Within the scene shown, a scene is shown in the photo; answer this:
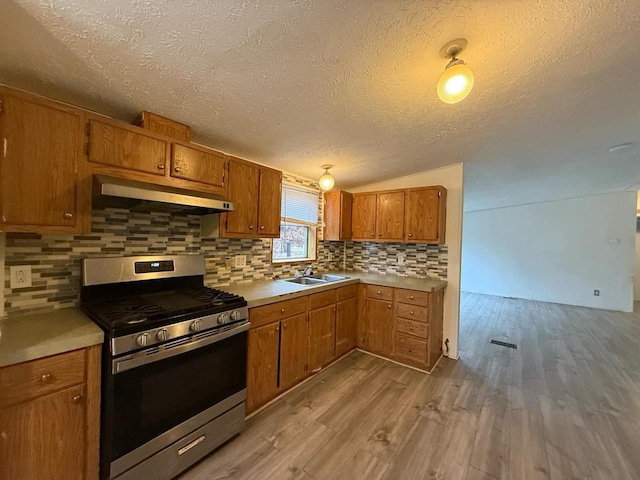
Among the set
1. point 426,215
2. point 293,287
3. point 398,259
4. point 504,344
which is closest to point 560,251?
point 504,344

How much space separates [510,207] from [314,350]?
22.2 feet

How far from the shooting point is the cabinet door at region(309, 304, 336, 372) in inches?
100

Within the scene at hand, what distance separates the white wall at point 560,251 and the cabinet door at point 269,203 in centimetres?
672

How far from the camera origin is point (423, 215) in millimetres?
3033

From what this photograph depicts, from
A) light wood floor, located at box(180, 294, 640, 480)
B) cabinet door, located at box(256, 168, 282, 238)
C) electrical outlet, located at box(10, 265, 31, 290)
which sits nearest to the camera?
electrical outlet, located at box(10, 265, 31, 290)

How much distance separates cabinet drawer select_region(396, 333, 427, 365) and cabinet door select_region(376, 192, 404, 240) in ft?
3.92

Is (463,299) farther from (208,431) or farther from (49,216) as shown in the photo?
(49,216)

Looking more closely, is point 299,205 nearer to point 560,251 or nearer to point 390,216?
point 390,216

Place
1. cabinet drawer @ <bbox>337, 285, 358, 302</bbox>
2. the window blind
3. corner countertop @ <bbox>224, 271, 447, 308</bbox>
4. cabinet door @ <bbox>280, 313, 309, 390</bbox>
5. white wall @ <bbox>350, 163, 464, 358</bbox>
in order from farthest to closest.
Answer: the window blind → white wall @ <bbox>350, 163, 464, 358</bbox> → cabinet drawer @ <bbox>337, 285, 358, 302</bbox> → cabinet door @ <bbox>280, 313, 309, 390</bbox> → corner countertop @ <bbox>224, 271, 447, 308</bbox>

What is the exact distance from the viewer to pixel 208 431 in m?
1.60

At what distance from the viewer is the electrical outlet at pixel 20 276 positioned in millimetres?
1423

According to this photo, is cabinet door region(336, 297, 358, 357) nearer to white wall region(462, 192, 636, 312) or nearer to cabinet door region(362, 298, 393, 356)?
cabinet door region(362, 298, 393, 356)

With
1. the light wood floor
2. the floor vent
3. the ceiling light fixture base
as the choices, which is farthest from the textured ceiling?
the floor vent

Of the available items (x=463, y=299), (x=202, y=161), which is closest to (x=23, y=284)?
(x=202, y=161)
